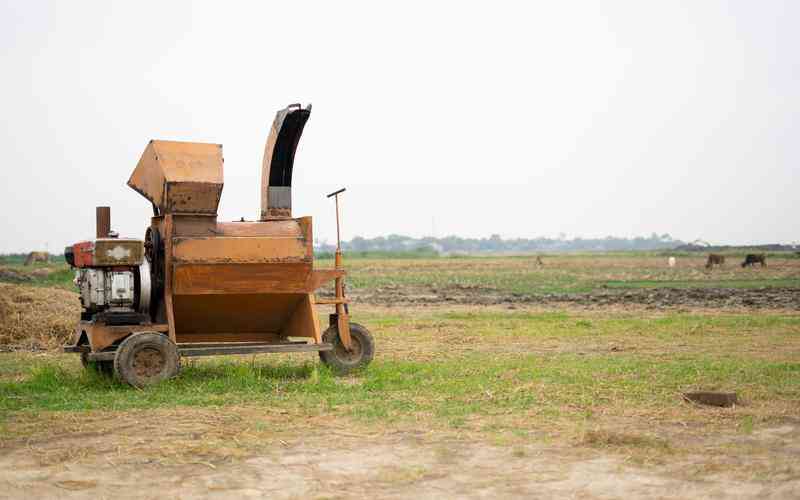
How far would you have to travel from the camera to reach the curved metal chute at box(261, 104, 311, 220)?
40.4ft

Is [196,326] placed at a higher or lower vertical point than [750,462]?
higher

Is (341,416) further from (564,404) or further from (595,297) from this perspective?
(595,297)

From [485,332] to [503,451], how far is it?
1117 centimetres

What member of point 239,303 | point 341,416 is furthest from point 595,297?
point 341,416

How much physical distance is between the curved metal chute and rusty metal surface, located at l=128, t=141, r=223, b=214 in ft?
3.00

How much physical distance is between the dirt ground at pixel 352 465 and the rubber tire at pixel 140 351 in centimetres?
186

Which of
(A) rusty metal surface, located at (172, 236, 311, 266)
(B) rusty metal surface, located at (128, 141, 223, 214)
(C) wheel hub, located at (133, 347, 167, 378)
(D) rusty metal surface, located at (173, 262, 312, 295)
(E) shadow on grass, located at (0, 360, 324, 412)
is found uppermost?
(B) rusty metal surface, located at (128, 141, 223, 214)

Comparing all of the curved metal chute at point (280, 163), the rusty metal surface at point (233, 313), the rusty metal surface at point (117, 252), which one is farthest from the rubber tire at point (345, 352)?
the rusty metal surface at point (117, 252)

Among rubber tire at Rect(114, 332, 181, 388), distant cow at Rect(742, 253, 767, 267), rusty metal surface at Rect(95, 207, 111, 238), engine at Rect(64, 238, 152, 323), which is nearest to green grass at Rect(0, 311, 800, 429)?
rubber tire at Rect(114, 332, 181, 388)

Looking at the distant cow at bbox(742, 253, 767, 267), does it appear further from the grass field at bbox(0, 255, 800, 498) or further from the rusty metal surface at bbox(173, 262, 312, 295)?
the rusty metal surface at bbox(173, 262, 312, 295)

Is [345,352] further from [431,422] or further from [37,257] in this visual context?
[37,257]

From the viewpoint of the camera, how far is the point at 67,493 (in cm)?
640

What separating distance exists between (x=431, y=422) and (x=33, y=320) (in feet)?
35.2

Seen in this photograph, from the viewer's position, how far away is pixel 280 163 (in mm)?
12578
